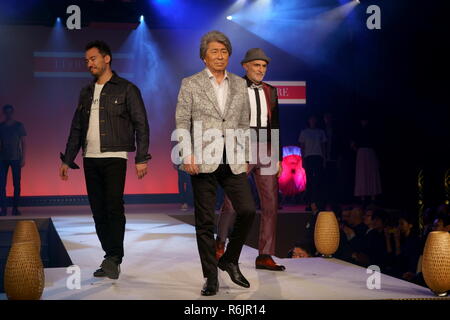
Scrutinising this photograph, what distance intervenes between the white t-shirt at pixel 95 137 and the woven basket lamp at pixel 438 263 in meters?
1.96

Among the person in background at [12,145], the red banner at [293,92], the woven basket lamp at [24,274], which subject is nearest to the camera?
the woven basket lamp at [24,274]

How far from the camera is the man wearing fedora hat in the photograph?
4.54 meters

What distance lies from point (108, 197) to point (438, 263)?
203 centimetres

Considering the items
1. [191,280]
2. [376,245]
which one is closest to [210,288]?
[191,280]

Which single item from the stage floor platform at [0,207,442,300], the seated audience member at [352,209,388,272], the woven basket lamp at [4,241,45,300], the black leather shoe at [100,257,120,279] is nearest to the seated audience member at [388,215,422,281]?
the seated audience member at [352,209,388,272]

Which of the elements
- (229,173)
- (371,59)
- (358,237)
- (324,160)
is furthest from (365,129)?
(229,173)

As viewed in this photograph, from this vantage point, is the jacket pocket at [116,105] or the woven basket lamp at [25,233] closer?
the jacket pocket at [116,105]

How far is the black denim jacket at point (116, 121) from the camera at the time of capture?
4.23 meters

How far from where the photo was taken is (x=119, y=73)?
12352 mm

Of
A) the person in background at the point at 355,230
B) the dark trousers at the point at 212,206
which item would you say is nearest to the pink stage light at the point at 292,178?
the person in background at the point at 355,230

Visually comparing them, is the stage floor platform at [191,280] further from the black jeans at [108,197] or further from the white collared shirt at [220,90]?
the white collared shirt at [220,90]

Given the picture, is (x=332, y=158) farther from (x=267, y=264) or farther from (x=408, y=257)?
(x=267, y=264)
